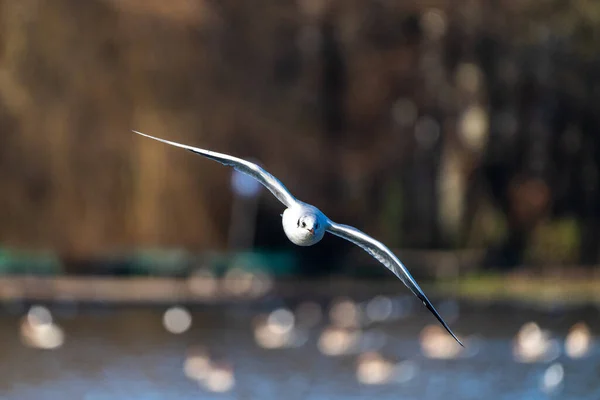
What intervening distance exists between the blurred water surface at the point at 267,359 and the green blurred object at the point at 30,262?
5327 millimetres

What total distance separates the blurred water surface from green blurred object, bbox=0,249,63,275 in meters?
5.33

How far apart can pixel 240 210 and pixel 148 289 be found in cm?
656

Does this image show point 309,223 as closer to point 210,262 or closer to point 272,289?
point 272,289

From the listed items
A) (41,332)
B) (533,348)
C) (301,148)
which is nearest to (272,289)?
(301,148)

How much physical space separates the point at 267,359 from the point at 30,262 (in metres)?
13.5

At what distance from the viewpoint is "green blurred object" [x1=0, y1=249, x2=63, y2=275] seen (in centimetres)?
3297

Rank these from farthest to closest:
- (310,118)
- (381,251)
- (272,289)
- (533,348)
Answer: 1. (310,118)
2. (272,289)
3. (533,348)
4. (381,251)

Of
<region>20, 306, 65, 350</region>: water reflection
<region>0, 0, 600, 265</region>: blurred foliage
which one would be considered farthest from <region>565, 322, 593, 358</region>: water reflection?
<region>0, 0, 600, 265</region>: blurred foliage

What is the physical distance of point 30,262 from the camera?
33375mm

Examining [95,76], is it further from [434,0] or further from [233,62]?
[434,0]

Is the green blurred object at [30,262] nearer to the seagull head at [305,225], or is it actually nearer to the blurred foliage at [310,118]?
the blurred foliage at [310,118]

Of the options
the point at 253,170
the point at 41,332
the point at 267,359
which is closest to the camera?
the point at 253,170

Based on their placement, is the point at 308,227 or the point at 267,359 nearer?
the point at 308,227

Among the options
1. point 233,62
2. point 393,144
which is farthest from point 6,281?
point 393,144
